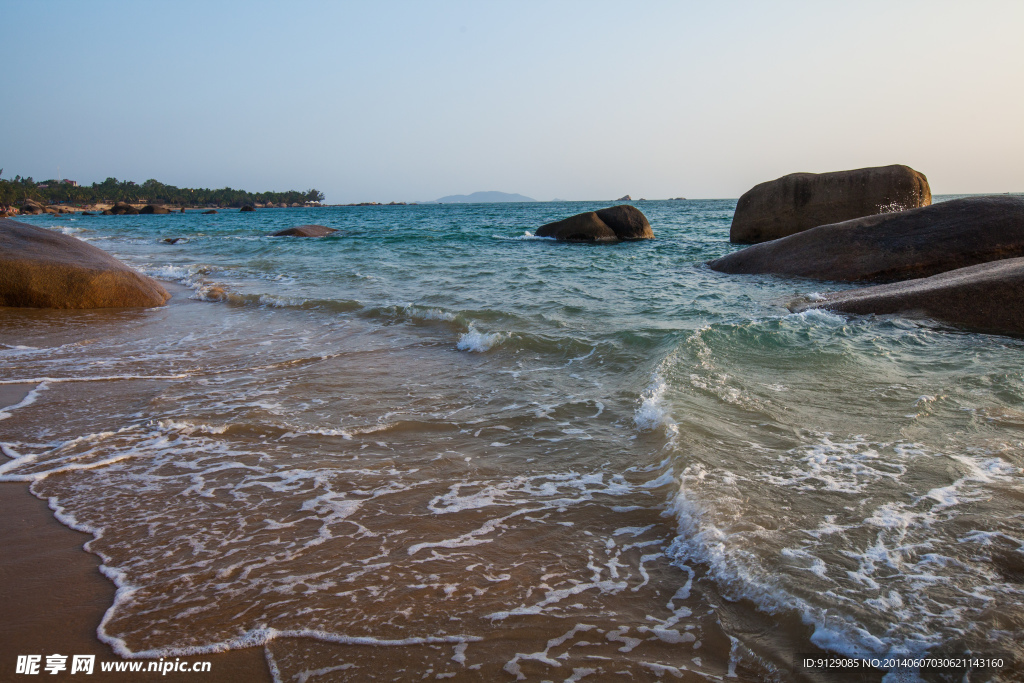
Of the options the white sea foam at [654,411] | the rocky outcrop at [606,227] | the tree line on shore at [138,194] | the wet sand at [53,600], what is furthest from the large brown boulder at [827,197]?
the tree line on shore at [138,194]

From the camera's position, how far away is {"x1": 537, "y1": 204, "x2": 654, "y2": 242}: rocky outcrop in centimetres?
2114

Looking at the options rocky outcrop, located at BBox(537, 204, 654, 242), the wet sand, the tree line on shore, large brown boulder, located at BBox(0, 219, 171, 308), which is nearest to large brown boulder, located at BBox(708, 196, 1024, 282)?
the wet sand

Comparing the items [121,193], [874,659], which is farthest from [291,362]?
[121,193]

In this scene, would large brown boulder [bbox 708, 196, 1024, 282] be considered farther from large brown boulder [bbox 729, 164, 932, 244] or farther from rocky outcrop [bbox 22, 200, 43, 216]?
rocky outcrop [bbox 22, 200, 43, 216]

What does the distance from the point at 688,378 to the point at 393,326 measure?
14.0 feet

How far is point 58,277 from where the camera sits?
8828 millimetres

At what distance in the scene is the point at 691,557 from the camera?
8.30 feet

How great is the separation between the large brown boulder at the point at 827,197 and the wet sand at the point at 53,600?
14300 mm

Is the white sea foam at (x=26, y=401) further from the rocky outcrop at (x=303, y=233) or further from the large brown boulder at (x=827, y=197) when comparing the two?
the rocky outcrop at (x=303, y=233)

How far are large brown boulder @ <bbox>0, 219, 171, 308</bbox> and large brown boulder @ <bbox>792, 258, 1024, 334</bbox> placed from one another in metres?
10.5

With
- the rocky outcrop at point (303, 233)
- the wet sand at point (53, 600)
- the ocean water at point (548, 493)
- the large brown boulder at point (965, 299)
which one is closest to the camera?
the wet sand at point (53, 600)

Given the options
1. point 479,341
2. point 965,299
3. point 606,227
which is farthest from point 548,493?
point 606,227

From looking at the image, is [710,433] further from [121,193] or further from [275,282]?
[121,193]

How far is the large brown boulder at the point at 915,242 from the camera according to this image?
8.81 metres
